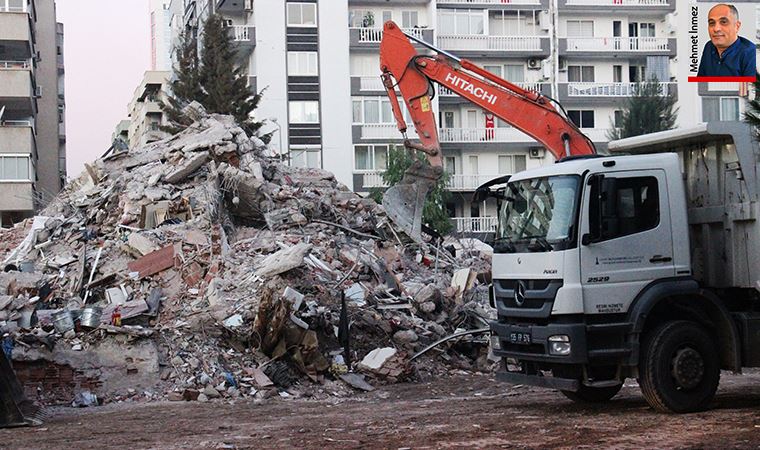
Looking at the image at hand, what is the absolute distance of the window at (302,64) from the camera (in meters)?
49.5

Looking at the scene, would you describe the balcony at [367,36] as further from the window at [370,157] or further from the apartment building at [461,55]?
the window at [370,157]

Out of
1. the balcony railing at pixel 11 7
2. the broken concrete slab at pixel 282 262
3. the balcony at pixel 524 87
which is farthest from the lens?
the balcony at pixel 524 87

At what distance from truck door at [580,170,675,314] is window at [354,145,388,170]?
37011mm

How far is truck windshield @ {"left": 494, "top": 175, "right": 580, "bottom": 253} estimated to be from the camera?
12734 mm

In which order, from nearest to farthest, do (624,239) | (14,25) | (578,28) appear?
1. (624,239)
2. (14,25)
3. (578,28)

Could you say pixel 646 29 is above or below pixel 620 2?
below

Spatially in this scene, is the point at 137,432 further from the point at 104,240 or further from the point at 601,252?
the point at 104,240

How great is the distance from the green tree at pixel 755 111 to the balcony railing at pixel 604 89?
1566 inches

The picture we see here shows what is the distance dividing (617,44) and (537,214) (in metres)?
41.2

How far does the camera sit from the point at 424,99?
76.6ft

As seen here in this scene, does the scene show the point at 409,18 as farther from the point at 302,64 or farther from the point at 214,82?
the point at 214,82

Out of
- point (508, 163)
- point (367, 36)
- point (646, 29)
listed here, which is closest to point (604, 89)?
point (646, 29)

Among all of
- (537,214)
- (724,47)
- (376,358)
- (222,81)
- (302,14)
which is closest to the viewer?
(537,214)

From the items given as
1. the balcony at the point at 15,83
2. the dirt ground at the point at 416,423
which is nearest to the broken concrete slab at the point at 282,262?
the dirt ground at the point at 416,423
